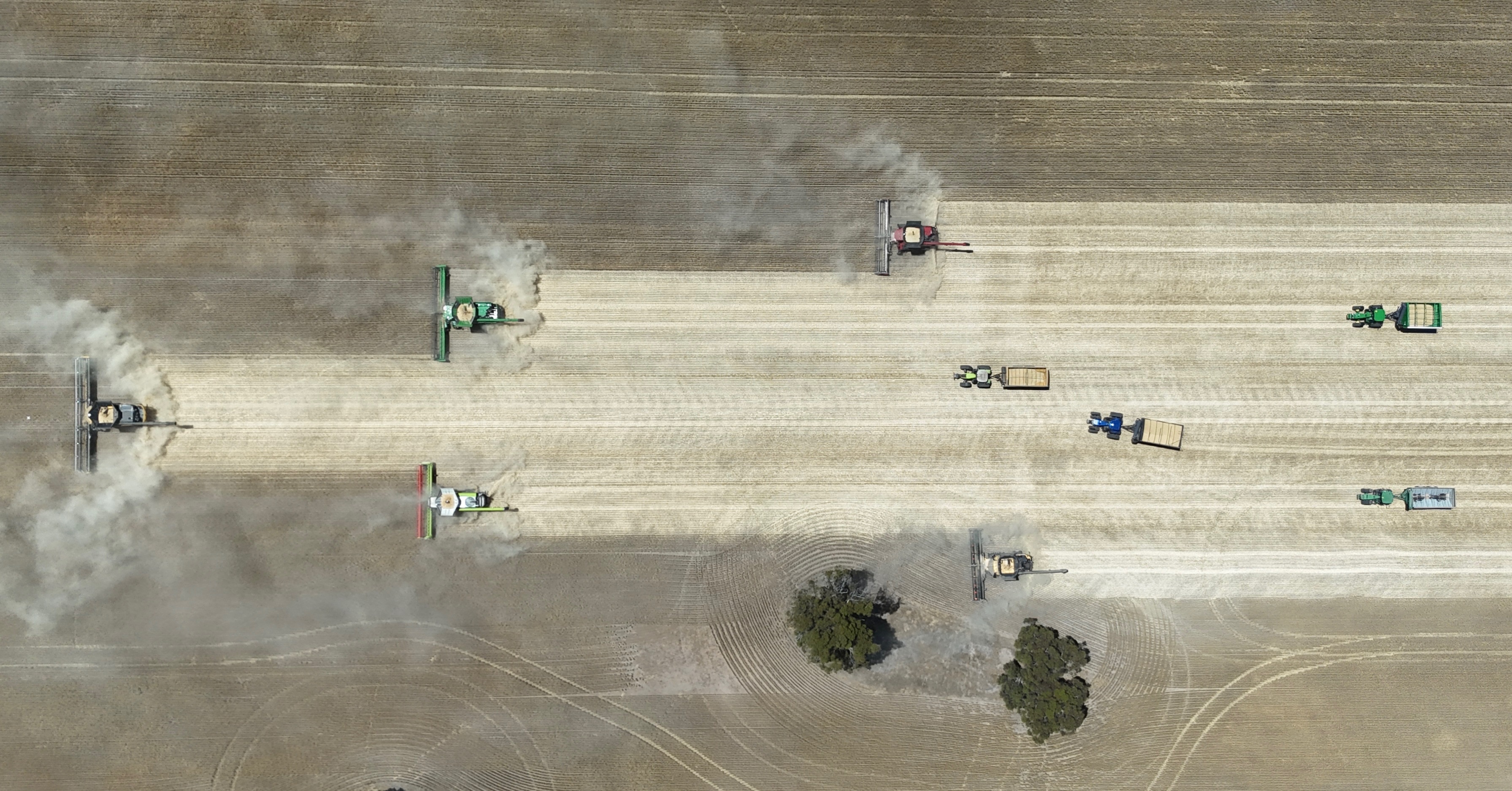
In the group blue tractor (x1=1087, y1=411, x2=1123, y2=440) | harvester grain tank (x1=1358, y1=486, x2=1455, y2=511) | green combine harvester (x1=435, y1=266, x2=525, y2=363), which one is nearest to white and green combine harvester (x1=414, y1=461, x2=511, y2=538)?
green combine harvester (x1=435, y1=266, x2=525, y2=363)

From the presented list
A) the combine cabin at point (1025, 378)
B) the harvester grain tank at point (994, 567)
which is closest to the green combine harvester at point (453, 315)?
the combine cabin at point (1025, 378)

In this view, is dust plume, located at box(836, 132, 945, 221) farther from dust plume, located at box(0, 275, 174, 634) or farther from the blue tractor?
dust plume, located at box(0, 275, 174, 634)

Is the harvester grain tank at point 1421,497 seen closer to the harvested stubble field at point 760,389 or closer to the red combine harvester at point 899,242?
the harvested stubble field at point 760,389

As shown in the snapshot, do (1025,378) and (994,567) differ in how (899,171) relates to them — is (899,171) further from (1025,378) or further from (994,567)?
(994,567)

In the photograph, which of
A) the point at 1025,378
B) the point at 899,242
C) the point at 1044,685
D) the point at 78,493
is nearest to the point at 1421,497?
the point at 1025,378

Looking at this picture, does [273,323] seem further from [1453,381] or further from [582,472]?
[1453,381]

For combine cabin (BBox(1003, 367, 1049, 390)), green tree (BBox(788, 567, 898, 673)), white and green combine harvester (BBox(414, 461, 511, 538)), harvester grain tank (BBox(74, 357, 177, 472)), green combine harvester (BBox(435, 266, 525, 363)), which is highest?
green combine harvester (BBox(435, 266, 525, 363))
